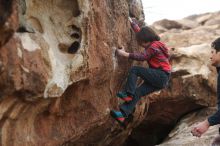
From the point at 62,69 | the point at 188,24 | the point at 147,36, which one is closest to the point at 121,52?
the point at 147,36

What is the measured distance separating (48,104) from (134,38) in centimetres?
218

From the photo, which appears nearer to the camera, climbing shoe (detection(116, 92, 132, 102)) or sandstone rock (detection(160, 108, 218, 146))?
climbing shoe (detection(116, 92, 132, 102))

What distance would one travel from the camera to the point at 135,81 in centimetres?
724

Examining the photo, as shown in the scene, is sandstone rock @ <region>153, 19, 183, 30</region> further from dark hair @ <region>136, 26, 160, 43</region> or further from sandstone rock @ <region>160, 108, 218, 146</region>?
dark hair @ <region>136, 26, 160, 43</region>

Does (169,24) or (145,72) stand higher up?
(169,24)

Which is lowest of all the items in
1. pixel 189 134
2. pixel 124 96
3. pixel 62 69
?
pixel 189 134

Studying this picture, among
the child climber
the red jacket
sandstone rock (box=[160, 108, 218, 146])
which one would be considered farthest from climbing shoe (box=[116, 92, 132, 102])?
sandstone rock (box=[160, 108, 218, 146])

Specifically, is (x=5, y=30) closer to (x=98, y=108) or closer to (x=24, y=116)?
(x=24, y=116)

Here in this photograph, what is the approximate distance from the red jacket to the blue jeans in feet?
0.34

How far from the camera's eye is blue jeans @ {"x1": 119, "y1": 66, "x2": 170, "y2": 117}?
7.12 m

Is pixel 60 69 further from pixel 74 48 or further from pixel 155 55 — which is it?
pixel 155 55

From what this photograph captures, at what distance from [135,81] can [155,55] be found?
0.50 metres

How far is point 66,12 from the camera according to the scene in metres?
6.67

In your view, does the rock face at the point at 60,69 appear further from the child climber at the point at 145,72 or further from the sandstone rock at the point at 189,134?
the sandstone rock at the point at 189,134
